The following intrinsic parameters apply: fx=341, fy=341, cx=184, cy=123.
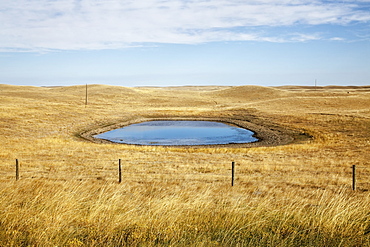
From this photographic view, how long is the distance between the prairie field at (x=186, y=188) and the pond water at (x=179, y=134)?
9.65ft

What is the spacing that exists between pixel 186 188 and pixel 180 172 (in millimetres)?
6161

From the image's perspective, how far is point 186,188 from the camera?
Result: 1538cm

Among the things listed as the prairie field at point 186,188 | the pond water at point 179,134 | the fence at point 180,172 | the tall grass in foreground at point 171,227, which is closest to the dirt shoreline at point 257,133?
the prairie field at point 186,188

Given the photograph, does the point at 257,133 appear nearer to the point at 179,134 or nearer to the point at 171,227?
the point at 179,134

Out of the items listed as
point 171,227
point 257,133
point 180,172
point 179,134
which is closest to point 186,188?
point 180,172

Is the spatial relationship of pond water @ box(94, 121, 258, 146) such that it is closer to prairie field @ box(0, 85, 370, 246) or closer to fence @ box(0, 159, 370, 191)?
prairie field @ box(0, 85, 370, 246)

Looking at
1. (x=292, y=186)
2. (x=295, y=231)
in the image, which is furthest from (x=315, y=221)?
(x=292, y=186)

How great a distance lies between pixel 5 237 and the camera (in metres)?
5.36

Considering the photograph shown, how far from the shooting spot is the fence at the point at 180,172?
18469 mm

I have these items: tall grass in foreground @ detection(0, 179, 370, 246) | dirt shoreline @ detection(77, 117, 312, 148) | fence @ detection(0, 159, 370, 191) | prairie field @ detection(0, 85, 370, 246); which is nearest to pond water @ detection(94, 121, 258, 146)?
dirt shoreline @ detection(77, 117, 312, 148)

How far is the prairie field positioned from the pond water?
9.65 ft

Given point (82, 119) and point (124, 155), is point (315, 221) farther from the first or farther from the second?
point (82, 119)

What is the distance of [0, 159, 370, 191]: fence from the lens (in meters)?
18.5

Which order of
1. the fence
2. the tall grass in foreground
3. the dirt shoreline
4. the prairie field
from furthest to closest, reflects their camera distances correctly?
the dirt shoreline, the fence, the prairie field, the tall grass in foreground
